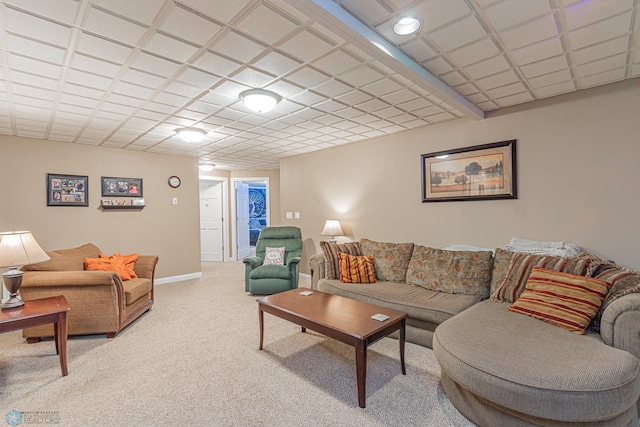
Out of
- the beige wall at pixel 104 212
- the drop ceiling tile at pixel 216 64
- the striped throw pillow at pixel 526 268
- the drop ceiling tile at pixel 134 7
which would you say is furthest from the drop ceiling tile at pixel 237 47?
the beige wall at pixel 104 212

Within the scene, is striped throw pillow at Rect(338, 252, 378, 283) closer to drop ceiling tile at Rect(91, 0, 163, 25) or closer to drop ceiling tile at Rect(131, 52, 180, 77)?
drop ceiling tile at Rect(131, 52, 180, 77)

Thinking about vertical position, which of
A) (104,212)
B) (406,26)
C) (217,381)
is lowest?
(217,381)

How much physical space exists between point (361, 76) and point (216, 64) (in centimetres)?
109

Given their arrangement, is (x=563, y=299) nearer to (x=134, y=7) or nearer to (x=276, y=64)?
(x=276, y=64)

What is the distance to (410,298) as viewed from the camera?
2.79 metres

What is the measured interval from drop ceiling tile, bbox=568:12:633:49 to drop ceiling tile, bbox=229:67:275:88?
2.04 m

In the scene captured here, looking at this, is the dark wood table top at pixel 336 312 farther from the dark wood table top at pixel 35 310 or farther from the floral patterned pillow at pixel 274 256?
the floral patterned pillow at pixel 274 256

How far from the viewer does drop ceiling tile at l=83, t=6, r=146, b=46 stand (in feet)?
5.28

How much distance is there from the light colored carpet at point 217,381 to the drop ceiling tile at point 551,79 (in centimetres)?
245

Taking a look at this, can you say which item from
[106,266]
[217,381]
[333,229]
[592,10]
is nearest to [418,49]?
[592,10]

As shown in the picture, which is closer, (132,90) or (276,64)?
(276,64)

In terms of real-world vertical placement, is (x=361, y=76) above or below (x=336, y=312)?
above

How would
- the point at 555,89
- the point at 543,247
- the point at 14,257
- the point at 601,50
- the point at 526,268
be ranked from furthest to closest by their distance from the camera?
1. the point at 543,247
2. the point at 555,89
3. the point at 526,268
4. the point at 14,257
5. the point at 601,50

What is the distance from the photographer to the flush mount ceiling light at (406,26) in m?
1.72
